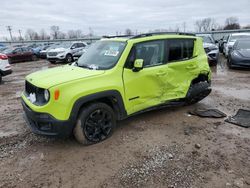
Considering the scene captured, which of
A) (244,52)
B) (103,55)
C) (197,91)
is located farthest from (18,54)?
(197,91)

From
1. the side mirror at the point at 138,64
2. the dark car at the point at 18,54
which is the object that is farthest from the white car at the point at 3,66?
the dark car at the point at 18,54

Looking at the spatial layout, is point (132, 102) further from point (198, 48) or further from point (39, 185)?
point (198, 48)

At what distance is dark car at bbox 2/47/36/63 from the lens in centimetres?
2022

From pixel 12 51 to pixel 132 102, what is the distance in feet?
64.7

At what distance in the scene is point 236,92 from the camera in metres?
7.08

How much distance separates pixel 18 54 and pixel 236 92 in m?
19.2

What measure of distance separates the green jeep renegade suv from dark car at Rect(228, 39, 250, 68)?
635cm

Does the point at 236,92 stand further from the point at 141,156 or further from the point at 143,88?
the point at 141,156

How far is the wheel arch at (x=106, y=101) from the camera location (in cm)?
351

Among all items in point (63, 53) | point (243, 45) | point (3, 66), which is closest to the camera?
point (3, 66)

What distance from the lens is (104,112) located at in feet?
12.9

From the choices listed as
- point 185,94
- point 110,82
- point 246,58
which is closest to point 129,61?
point 110,82

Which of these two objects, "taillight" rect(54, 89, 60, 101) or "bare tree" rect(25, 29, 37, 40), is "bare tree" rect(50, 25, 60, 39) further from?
"taillight" rect(54, 89, 60, 101)

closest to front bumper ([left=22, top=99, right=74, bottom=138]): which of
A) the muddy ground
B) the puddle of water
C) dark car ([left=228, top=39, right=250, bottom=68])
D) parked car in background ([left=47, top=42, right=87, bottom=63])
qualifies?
the muddy ground
